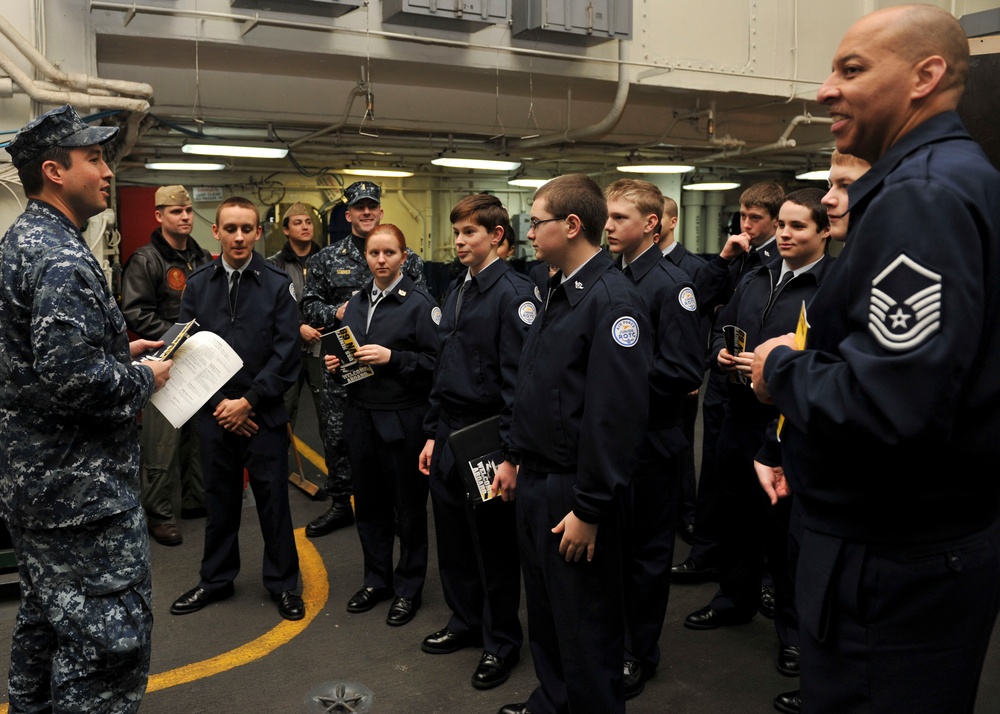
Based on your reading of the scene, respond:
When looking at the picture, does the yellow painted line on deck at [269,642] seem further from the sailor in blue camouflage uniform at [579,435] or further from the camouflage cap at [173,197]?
the camouflage cap at [173,197]

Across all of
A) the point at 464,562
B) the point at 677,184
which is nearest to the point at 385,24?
the point at 464,562

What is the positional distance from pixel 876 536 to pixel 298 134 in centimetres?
857

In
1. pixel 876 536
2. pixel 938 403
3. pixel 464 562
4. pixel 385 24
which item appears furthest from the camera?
pixel 385 24

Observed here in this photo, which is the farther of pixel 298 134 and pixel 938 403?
pixel 298 134

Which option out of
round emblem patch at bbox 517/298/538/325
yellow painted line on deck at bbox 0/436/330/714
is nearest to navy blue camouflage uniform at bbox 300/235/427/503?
yellow painted line on deck at bbox 0/436/330/714

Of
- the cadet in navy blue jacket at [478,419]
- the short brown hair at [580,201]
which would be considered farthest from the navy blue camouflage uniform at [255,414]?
the short brown hair at [580,201]

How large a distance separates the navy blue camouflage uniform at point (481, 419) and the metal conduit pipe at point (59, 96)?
3.03m

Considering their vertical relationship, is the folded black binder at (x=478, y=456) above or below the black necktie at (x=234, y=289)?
below

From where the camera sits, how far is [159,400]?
9.86 feet

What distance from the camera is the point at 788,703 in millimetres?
3008

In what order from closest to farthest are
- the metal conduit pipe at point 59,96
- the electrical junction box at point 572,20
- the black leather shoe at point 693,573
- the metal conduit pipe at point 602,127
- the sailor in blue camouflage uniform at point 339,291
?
1. the black leather shoe at point 693,573
2. the metal conduit pipe at point 59,96
3. the sailor in blue camouflage uniform at point 339,291
4. the electrical junction box at point 572,20
5. the metal conduit pipe at point 602,127

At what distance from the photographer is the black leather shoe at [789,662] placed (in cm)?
326

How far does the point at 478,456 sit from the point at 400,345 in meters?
1.10

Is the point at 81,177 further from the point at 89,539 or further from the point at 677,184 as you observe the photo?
the point at 677,184
